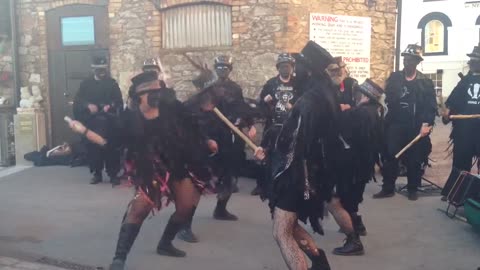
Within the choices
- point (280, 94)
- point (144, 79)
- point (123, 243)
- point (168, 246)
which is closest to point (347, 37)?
point (280, 94)

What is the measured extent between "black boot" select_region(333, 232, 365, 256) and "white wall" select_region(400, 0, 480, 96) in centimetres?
2374

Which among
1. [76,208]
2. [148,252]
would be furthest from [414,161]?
[76,208]

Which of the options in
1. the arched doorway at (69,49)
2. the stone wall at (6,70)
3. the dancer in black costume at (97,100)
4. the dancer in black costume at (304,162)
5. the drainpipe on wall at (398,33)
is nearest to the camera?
the dancer in black costume at (304,162)

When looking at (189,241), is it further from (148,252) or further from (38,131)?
(38,131)

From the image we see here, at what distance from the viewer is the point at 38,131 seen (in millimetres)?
10961

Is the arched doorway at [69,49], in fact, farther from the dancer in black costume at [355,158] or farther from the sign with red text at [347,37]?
the dancer in black costume at [355,158]

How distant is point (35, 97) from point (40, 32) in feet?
4.13

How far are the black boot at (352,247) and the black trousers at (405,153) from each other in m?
2.59

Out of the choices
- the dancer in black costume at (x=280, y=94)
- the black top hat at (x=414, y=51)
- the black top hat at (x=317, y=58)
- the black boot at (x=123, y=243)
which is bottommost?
the black boot at (x=123, y=243)

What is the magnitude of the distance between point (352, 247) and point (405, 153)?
9.62ft

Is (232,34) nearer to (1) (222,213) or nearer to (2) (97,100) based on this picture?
(2) (97,100)

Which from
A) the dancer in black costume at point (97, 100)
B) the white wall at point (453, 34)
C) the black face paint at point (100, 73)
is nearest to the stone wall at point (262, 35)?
the dancer in black costume at point (97, 100)

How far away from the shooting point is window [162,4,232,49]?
31.8ft

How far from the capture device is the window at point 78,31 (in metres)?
10.8
